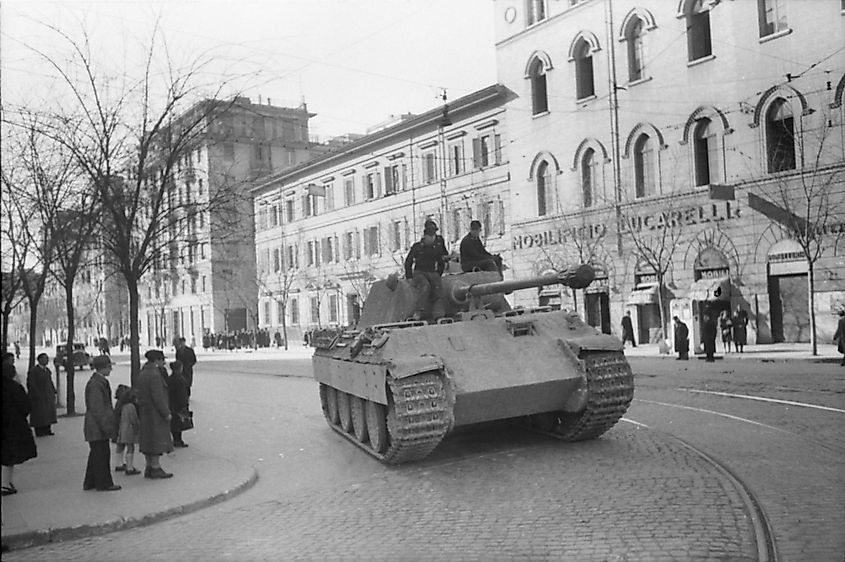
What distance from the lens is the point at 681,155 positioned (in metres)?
31.8

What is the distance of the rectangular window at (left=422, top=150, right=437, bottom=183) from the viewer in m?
41.6

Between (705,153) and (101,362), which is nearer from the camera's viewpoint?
(101,362)

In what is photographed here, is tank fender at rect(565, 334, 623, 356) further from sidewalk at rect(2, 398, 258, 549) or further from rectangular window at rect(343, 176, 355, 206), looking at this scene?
rectangular window at rect(343, 176, 355, 206)

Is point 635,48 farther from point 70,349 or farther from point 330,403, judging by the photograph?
point 70,349

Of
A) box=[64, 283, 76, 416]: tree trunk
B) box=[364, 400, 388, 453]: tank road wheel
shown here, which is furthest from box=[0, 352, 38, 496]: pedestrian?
box=[64, 283, 76, 416]: tree trunk

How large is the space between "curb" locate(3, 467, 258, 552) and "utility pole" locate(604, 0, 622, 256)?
89.6 feet

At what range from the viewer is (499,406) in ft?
34.0

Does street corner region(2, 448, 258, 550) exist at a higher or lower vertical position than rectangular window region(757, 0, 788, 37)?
lower

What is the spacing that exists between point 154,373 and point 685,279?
25573 millimetres

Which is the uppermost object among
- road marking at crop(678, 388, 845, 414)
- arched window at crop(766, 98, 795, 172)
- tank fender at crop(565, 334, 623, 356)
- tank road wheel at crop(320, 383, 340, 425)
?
arched window at crop(766, 98, 795, 172)

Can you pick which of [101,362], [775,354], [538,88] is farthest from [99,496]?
[538,88]

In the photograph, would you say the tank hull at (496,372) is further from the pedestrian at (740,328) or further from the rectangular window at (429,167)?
the rectangular window at (429,167)

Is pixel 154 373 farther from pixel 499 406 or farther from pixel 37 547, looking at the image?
pixel 499 406

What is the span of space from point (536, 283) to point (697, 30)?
73.0 ft
